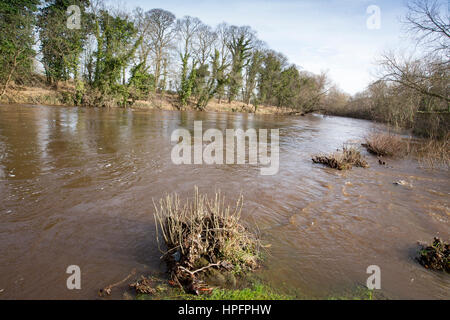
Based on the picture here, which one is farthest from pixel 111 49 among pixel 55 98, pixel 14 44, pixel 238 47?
pixel 238 47

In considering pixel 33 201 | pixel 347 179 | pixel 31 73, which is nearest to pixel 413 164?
pixel 347 179

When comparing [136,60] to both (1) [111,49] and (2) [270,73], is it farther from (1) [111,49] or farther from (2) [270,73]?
(2) [270,73]

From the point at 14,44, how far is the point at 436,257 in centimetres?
2952

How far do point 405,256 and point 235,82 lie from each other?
1606 inches

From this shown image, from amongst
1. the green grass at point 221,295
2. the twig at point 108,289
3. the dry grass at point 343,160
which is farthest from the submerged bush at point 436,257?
the dry grass at point 343,160

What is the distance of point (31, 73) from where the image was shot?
23.5m

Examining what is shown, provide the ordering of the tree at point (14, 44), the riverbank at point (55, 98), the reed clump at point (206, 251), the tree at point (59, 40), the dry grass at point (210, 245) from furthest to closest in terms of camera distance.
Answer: the tree at point (59, 40)
the riverbank at point (55, 98)
the tree at point (14, 44)
the dry grass at point (210, 245)
the reed clump at point (206, 251)

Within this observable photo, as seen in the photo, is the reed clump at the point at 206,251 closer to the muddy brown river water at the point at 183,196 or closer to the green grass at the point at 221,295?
the green grass at the point at 221,295

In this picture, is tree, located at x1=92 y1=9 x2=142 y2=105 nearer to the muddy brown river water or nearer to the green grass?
the muddy brown river water

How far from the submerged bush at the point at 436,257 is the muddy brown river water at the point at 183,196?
153 mm

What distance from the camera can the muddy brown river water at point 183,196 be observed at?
3.38 meters

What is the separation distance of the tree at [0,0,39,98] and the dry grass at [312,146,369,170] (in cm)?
2537

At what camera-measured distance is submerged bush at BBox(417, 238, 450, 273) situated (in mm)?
3879
